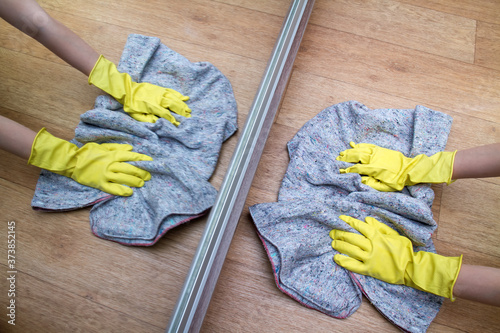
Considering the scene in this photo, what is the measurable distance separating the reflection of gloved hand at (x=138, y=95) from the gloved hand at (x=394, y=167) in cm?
46

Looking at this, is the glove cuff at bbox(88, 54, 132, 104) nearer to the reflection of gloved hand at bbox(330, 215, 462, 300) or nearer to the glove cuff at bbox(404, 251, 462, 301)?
the reflection of gloved hand at bbox(330, 215, 462, 300)

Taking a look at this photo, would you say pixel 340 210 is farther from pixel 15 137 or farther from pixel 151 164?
pixel 15 137

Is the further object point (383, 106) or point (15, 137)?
point (383, 106)

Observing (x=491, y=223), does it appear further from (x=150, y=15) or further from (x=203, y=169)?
(x=150, y=15)

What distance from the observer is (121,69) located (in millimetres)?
892

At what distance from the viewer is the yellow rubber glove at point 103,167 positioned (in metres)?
0.77

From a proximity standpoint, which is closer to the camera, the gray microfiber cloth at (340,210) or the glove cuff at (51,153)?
the glove cuff at (51,153)

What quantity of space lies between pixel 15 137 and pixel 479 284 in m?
0.98

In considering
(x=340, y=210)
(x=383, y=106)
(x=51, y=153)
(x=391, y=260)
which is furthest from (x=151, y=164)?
(x=383, y=106)

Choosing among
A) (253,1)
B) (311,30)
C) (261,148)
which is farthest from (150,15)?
(311,30)

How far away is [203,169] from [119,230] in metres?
0.22

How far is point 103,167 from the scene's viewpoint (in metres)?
0.80

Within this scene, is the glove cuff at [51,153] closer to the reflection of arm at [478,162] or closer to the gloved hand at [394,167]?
the gloved hand at [394,167]

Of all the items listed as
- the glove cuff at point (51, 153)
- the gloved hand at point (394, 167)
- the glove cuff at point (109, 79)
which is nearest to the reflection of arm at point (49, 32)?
the glove cuff at point (109, 79)
